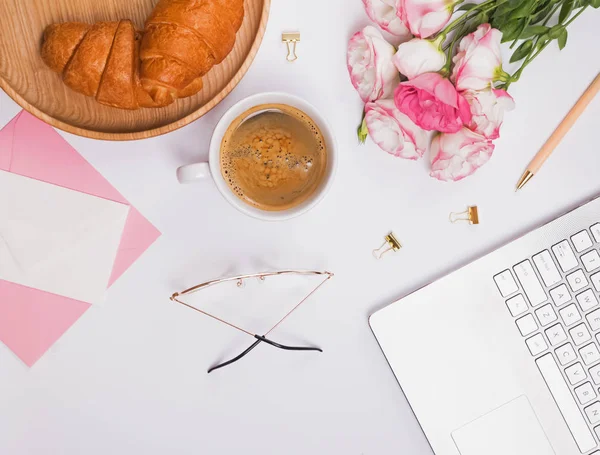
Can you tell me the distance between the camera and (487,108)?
62 cm

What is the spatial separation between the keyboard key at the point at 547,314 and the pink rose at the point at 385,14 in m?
0.42

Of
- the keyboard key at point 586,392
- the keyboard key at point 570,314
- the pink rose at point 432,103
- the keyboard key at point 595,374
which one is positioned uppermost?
the pink rose at point 432,103

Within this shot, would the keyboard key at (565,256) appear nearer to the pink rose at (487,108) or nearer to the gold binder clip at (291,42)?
the pink rose at (487,108)

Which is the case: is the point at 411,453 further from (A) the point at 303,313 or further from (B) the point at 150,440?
(B) the point at 150,440

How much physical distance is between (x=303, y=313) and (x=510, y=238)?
311 millimetres

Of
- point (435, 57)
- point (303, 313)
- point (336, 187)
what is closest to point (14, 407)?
point (303, 313)

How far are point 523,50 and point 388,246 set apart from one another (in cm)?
31

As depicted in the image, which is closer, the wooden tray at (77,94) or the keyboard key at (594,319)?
the wooden tray at (77,94)

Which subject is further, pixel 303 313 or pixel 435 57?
pixel 303 313

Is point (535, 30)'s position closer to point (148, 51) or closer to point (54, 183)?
point (148, 51)

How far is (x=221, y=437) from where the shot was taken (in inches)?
28.6

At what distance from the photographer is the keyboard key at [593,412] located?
0.71m

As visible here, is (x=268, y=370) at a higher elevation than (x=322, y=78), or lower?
lower

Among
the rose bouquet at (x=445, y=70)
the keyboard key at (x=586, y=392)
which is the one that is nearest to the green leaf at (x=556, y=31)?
the rose bouquet at (x=445, y=70)
